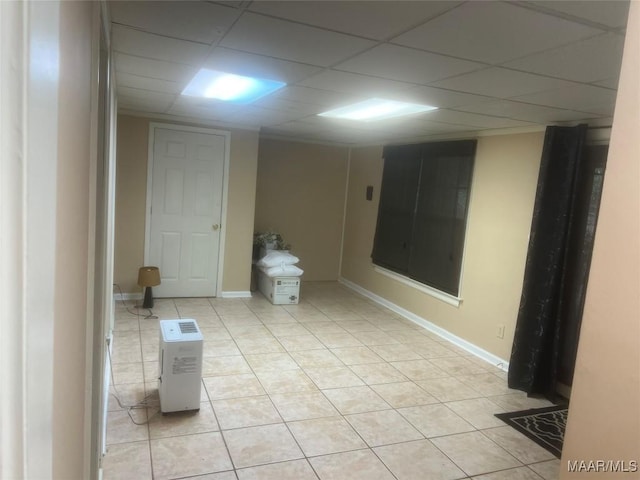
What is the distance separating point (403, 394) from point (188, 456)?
5.59 feet

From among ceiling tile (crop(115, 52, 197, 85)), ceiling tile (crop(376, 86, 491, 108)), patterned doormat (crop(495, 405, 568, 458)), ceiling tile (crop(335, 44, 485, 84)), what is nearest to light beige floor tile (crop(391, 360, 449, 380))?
patterned doormat (crop(495, 405, 568, 458))

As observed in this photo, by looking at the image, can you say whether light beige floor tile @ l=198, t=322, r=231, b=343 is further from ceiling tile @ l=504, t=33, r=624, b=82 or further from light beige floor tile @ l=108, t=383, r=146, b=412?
ceiling tile @ l=504, t=33, r=624, b=82

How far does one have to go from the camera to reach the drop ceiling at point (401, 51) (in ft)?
5.59

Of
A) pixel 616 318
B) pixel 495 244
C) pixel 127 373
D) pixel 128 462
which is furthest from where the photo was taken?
pixel 495 244

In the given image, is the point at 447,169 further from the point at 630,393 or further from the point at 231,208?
the point at 630,393

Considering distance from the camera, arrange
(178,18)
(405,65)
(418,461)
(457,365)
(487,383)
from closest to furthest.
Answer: (178,18) < (405,65) < (418,461) < (487,383) < (457,365)

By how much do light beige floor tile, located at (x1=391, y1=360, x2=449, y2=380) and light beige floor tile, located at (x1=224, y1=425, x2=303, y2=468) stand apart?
1441 mm

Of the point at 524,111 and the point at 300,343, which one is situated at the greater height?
the point at 524,111

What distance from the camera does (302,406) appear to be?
3.23 meters

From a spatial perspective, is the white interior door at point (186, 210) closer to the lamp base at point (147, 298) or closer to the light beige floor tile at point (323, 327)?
the lamp base at point (147, 298)

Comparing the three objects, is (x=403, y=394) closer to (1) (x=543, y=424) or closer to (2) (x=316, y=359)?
(2) (x=316, y=359)

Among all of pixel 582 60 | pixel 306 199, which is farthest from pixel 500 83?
pixel 306 199

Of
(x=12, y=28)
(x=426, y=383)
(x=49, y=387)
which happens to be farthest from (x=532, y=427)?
(x=12, y=28)

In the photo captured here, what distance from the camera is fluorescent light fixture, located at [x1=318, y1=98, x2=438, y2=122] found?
11.5 ft
